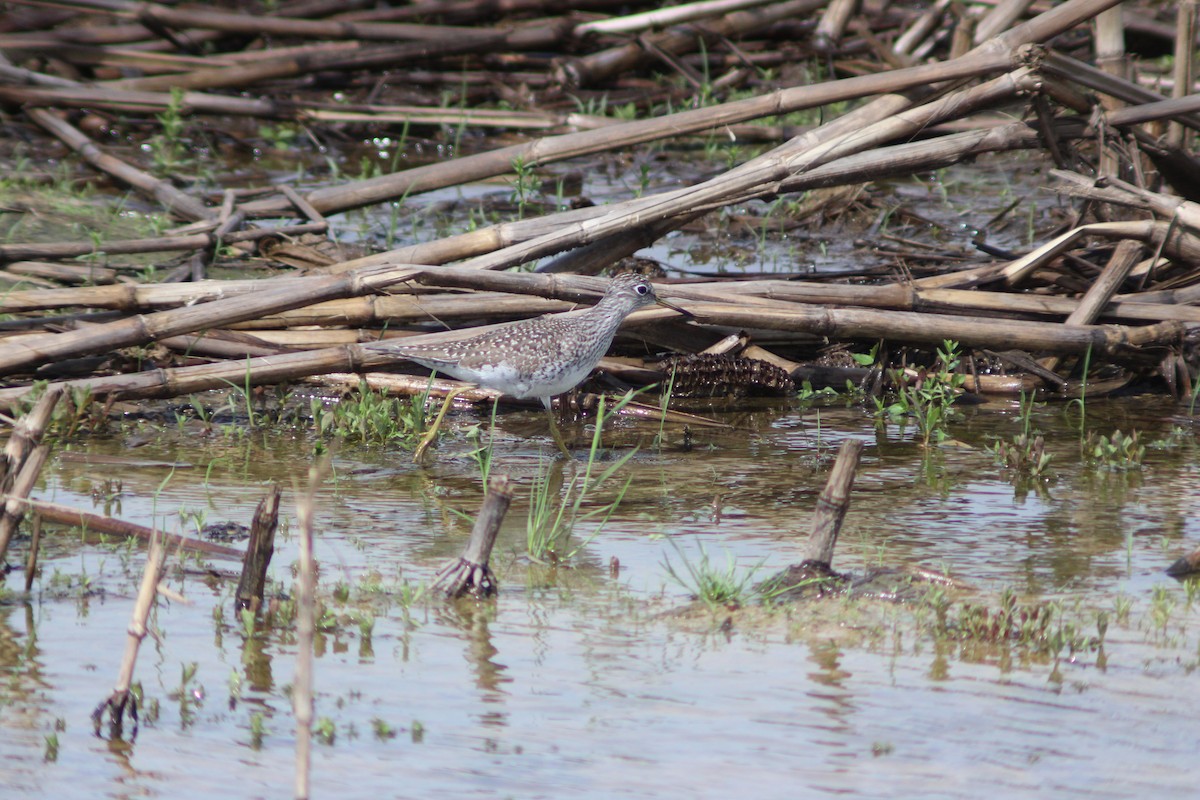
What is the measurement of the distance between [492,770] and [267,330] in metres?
4.02

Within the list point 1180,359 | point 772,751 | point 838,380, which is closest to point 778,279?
point 838,380

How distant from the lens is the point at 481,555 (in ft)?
14.0

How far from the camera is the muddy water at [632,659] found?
131 inches

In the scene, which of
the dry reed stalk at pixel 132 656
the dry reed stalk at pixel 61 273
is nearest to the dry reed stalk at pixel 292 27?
the dry reed stalk at pixel 61 273

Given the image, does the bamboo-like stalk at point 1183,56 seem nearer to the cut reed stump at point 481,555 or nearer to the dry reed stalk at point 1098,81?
the dry reed stalk at point 1098,81

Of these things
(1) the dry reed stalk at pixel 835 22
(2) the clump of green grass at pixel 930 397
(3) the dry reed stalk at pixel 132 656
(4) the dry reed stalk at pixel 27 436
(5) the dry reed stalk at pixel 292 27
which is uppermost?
(1) the dry reed stalk at pixel 835 22

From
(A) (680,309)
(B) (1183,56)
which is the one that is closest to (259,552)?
(A) (680,309)

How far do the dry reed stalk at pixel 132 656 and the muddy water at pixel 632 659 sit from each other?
65mm

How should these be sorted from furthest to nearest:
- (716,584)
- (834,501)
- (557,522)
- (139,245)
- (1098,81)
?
(139,245), (1098,81), (557,522), (716,584), (834,501)

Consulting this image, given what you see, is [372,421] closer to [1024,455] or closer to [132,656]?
[1024,455]

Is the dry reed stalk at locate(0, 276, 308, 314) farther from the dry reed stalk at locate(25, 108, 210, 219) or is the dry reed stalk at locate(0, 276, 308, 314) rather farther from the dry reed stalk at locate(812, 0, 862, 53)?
the dry reed stalk at locate(812, 0, 862, 53)

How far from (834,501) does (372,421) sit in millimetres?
2801

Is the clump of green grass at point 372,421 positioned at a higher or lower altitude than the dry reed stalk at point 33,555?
higher

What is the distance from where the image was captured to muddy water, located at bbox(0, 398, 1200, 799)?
333cm
